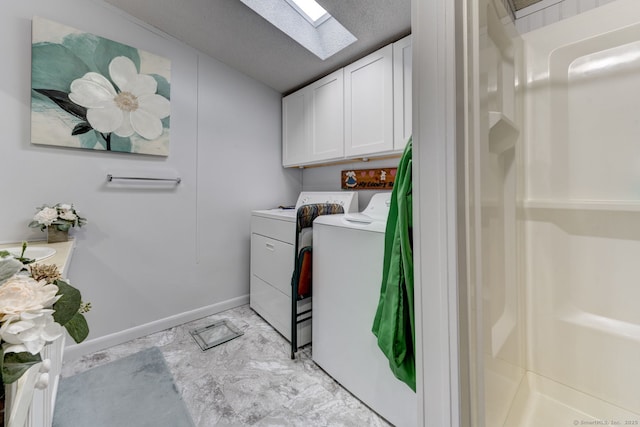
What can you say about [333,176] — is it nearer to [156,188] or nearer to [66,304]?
[156,188]

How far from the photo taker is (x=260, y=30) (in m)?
1.93

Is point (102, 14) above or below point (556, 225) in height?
above

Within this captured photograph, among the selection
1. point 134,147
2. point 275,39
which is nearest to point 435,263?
point 275,39

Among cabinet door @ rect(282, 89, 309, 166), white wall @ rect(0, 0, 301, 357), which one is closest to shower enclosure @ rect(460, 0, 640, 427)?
cabinet door @ rect(282, 89, 309, 166)

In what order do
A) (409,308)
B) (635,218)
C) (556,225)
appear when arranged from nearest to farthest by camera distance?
(409,308), (635,218), (556,225)

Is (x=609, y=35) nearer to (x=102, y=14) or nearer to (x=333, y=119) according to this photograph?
(x=333, y=119)

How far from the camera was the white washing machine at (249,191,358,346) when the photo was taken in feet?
6.31

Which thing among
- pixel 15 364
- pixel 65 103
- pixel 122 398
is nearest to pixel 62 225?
pixel 65 103

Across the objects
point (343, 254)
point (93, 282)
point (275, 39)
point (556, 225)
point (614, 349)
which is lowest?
point (614, 349)

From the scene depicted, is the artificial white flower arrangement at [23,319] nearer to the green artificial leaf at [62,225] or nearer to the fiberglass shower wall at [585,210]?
the green artificial leaf at [62,225]

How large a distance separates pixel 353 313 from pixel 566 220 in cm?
119

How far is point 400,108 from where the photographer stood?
5.77 ft

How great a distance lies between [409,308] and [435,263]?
0.35 m

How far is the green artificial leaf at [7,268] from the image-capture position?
1.27 feet
